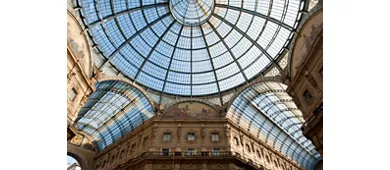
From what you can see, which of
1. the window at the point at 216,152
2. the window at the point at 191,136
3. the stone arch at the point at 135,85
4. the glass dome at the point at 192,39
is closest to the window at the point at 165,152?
the window at the point at 191,136

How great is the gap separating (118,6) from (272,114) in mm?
29689

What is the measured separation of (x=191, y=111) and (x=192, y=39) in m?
10.5

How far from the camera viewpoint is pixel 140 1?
37406mm

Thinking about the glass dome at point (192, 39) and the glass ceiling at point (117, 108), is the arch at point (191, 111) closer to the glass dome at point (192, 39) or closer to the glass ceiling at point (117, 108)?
the glass dome at point (192, 39)

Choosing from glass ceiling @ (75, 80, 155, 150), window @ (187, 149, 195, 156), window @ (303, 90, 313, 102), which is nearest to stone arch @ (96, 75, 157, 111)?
glass ceiling @ (75, 80, 155, 150)

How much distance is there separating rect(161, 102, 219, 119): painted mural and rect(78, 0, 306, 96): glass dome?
214 centimetres

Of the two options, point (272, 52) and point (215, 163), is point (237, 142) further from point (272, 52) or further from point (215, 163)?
point (272, 52)

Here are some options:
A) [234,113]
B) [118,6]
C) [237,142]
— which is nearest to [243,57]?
[234,113]

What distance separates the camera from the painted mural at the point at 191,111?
42.0 metres

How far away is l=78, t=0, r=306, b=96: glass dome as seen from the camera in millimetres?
36000

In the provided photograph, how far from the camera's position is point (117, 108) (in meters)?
46.9

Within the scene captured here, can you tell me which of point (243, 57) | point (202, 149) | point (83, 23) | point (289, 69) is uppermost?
point (243, 57)

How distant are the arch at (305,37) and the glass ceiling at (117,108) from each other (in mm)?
21247

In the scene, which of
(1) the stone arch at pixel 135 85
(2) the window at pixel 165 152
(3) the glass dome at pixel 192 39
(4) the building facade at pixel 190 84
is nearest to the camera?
(4) the building facade at pixel 190 84
